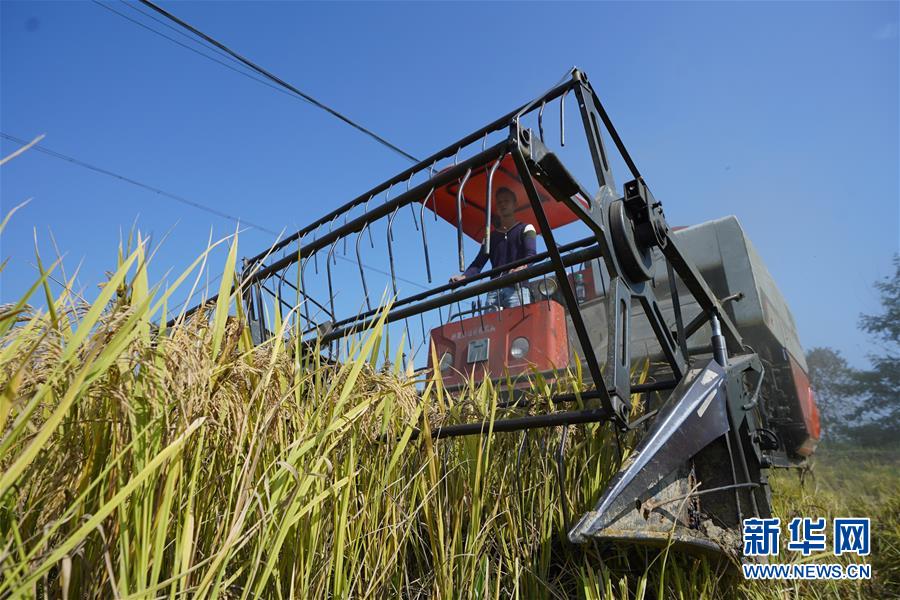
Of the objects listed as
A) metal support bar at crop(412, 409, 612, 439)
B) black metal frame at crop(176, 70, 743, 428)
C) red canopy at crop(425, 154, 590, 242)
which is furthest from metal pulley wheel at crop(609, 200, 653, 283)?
red canopy at crop(425, 154, 590, 242)

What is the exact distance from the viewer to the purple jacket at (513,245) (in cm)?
343

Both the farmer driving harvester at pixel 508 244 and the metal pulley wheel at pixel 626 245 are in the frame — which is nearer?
the metal pulley wheel at pixel 626 245

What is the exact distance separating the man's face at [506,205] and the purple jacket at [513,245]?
27 cm

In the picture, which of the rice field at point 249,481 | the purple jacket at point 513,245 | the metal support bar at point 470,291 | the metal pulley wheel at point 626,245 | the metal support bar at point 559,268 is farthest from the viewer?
the purple jacket at point 513,245

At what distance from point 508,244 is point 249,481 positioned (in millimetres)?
2877

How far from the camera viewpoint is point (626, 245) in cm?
164

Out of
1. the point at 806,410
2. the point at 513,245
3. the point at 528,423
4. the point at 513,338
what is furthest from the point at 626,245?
the point at 806,410

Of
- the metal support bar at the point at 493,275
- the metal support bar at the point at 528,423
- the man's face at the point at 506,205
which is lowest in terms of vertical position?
the metal support bar at the point at 528,423

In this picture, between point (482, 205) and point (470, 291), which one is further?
point (482, 205)

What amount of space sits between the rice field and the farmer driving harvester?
1587 mm

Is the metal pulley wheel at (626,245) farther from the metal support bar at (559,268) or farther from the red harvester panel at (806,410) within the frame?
the red harvester panel at (806,410)

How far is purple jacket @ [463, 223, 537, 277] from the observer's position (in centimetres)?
343

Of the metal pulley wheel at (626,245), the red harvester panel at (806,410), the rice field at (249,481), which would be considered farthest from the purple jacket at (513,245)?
the red harvester panel at (806,410)

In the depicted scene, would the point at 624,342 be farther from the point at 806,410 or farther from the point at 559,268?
the point at 806,410
